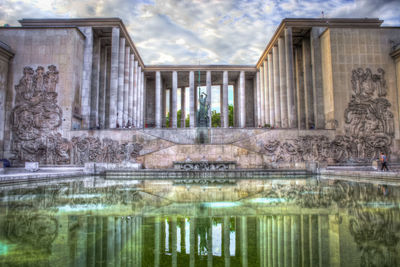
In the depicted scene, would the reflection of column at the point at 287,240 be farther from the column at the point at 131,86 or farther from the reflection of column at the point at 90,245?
the column at the point at 131,86

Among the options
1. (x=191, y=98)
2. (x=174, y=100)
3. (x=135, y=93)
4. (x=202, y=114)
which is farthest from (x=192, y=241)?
(x=174, y=100)

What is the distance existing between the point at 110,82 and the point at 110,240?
26.2m

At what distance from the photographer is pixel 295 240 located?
304 centimetres

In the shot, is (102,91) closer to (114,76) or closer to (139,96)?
(114,76)

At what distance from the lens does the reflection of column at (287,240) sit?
248 centimetres

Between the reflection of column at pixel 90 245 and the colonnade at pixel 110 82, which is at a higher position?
the colonnade at pixel 110 82

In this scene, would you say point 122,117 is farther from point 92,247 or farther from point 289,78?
point 92,247

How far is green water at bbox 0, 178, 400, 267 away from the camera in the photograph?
251 centimetres

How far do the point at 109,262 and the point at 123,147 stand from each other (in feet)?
56.2

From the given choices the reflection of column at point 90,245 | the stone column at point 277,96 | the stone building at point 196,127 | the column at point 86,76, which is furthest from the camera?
the stone column at point 277,96

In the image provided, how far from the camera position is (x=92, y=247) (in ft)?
9.17

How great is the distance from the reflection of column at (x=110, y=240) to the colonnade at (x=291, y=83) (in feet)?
71.2

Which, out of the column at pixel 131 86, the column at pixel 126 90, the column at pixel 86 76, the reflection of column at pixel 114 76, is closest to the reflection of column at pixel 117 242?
the column at pixel 86 76

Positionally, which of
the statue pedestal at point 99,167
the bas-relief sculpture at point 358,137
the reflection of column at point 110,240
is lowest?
the reflection of column at point 110,240
